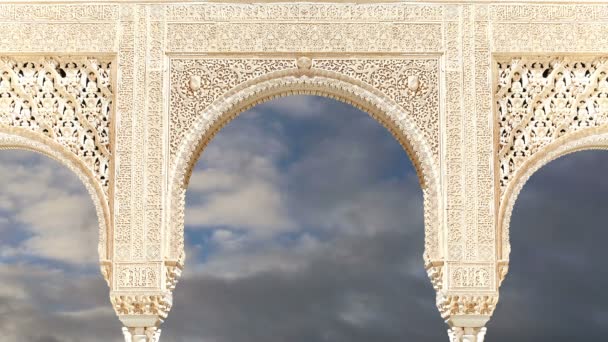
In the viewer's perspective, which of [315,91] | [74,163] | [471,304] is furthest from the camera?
[315,91]

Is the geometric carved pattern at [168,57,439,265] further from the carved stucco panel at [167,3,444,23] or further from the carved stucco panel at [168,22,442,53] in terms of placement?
the carved stucco panel at [167,3,444,23]

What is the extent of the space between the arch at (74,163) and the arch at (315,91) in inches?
14.7

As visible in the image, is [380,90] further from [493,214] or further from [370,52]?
[493,214]

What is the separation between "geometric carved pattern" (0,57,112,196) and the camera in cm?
696

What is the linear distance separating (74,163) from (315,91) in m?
1.43

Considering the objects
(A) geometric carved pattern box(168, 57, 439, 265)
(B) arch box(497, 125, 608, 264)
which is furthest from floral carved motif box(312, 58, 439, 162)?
(B) arch box(497, 125, 608, 264)

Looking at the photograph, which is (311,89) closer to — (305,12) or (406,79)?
(305,12)

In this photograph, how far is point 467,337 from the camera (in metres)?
6.81

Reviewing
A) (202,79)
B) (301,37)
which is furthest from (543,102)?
(202,79)

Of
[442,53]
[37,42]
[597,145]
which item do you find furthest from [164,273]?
[597,145]

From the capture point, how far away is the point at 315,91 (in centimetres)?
704

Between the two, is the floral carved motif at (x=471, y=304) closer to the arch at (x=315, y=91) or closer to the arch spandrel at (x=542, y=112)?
the arch at (x=315, y=91)

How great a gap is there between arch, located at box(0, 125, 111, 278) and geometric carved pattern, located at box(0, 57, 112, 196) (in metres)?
0.03

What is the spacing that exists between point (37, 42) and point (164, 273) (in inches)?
59.8
